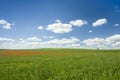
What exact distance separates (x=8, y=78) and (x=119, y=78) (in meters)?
8.26

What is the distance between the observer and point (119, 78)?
12.5 m

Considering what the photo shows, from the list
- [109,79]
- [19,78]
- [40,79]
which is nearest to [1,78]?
[19,78]

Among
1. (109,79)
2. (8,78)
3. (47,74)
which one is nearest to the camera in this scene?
(109,79)

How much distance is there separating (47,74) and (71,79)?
250cm

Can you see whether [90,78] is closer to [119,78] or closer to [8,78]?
[119,78]

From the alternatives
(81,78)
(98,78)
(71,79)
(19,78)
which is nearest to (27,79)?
(19,78)

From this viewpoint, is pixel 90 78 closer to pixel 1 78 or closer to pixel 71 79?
pixel 71 79

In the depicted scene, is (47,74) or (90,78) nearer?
(90,78)

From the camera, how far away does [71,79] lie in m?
12.4

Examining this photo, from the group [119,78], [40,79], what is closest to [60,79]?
[40,79]

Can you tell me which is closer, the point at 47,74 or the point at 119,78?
the point at 119,78

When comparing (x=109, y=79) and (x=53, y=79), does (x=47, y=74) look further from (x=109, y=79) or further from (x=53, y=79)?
(x=109, y=79)

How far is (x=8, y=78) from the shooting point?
13039 mm

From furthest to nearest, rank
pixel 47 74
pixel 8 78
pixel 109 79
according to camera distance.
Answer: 1. pixel 47 74
2. pixel 8 78
3. pixel 109 79
